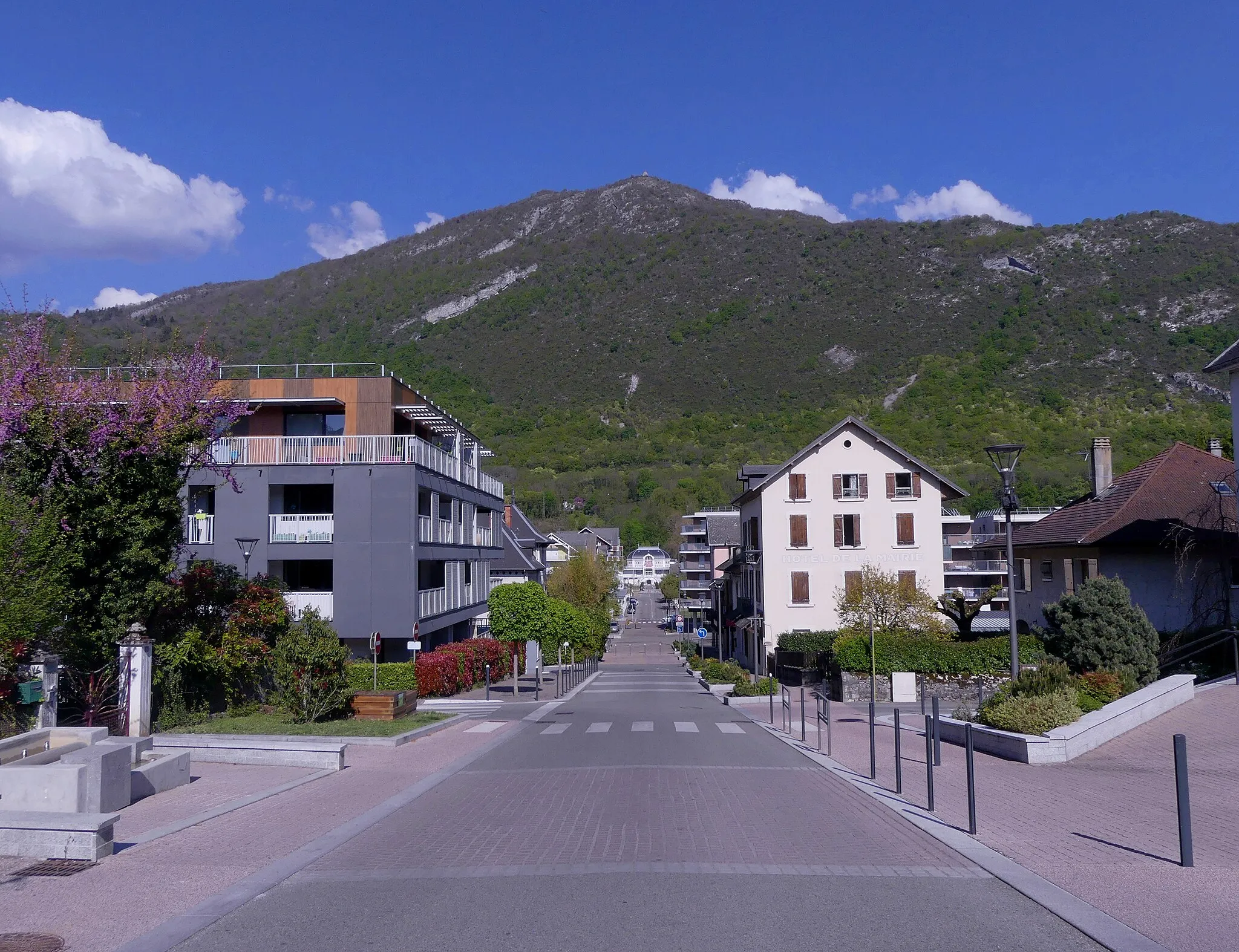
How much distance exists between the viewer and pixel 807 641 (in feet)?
153

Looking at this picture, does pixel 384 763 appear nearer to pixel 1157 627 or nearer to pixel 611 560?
pixel 1157 627

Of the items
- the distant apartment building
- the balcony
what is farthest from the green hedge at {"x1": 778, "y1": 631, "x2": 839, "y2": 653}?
the distant apartment building

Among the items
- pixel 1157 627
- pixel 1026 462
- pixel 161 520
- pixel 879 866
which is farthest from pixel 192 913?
pixel 1026 462

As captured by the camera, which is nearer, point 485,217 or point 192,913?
point 192,913

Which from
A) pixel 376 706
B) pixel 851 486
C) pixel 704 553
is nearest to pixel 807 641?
pixel 851 486

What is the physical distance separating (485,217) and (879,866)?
183960 mm

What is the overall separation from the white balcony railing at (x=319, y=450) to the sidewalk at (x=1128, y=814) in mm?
21115

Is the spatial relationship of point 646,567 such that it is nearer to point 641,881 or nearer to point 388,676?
point 388,676

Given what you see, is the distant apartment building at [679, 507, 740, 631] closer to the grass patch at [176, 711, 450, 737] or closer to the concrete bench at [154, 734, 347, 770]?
the grass patch at [176, 711, 450, 737]

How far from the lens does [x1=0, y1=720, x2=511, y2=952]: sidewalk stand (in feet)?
22.5

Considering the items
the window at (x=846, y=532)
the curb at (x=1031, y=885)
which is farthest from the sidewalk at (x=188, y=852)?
the window at (x=846, y=532)

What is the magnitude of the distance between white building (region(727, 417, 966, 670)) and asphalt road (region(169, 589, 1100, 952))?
118ft

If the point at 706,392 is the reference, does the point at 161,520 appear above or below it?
below

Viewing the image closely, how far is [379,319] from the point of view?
133m
